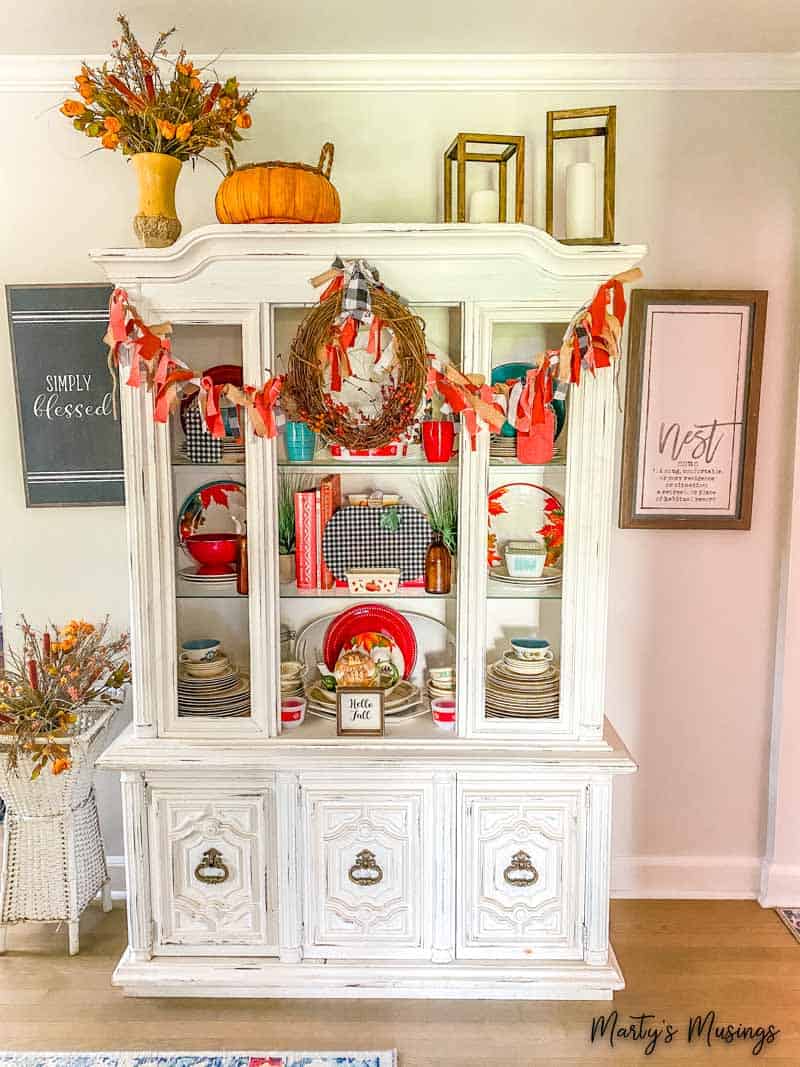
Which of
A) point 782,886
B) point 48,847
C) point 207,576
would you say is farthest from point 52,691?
point 782,886

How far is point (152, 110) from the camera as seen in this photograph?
2232 mm

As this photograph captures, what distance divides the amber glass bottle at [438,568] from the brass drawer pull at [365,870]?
0.77m

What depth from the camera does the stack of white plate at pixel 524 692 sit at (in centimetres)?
243

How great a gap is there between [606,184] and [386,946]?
7.38ft

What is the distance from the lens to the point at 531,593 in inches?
96.0

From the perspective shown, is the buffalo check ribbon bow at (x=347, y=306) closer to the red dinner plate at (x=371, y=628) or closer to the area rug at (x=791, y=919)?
the red dinner plate at (x=371, y=628)

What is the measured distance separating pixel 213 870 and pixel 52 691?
725mm

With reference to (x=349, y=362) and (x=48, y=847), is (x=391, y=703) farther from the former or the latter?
(x=48, y=847)

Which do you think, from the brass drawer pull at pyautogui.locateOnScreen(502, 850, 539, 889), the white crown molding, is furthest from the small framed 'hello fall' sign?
the white crown molding

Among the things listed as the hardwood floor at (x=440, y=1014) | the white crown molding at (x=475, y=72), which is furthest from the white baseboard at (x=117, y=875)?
the white crown molding at (x=475, y=72)

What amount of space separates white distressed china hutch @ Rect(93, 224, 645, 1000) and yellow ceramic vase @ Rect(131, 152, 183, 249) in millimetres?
258

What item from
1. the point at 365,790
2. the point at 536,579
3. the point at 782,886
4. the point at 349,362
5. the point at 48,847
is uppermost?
the point at 349,362

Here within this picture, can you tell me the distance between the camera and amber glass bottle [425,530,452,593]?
8.13ft

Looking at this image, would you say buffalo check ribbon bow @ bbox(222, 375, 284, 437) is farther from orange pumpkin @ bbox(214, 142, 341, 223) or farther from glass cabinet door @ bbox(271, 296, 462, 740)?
orange pumpkin @ bbox(214, 142, 341, 223)
